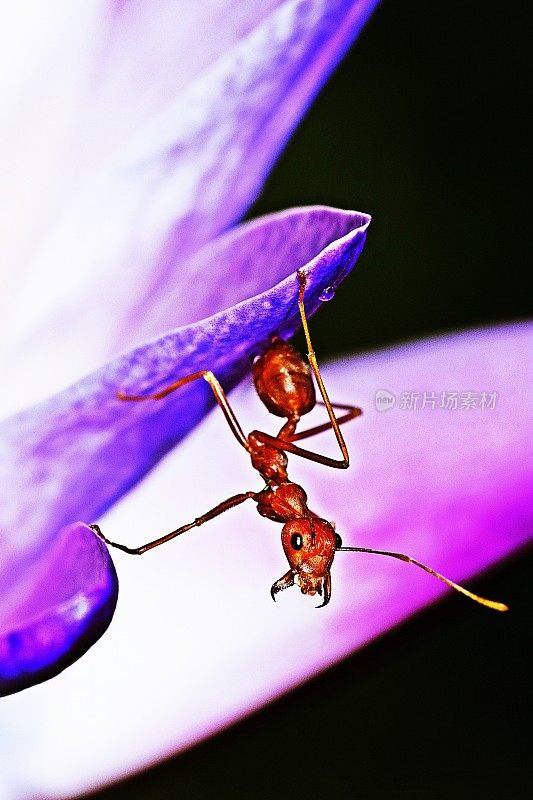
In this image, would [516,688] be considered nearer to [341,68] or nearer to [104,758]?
[104,758]

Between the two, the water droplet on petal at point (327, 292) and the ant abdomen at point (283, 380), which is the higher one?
the water droplet on petal at point (327, 292)

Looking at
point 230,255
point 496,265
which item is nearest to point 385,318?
point 496,265

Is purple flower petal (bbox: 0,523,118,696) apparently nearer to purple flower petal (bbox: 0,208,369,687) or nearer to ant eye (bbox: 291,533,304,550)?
purple flower petal (bbox: 0,208,369,687)

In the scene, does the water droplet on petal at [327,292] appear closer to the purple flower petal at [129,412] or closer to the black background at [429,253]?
the purple flower petal at [129,412]

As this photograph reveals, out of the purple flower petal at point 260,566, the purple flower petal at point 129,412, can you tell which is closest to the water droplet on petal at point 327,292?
the purple flower petal at point 129,412

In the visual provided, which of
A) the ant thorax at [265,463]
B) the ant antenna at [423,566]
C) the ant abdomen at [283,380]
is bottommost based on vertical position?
the ant antenna at [423,566]
